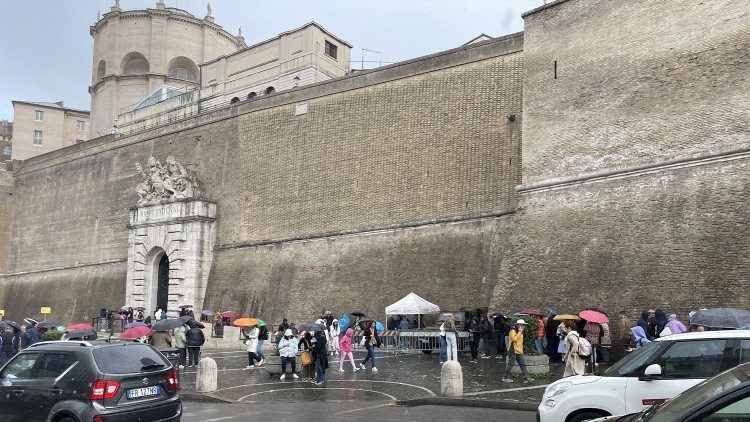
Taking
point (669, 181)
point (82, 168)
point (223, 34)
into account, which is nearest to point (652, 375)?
point (669, 181)

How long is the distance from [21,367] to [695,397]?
26.2 feet

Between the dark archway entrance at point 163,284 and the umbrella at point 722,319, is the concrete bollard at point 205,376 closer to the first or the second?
the umbrella at point 722,319

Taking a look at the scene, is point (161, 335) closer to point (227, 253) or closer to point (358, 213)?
point (358, 213)

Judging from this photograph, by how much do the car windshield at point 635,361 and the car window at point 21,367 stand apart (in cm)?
680

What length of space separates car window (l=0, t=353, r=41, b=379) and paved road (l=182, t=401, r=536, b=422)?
294cm

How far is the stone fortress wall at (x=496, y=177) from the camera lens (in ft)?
57.7

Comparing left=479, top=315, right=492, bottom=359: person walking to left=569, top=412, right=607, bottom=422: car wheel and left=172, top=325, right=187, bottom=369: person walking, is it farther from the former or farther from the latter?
left=569, top=412, right=607, bottom=422: car wheel

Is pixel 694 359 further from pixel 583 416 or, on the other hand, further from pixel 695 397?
pixel 695 397

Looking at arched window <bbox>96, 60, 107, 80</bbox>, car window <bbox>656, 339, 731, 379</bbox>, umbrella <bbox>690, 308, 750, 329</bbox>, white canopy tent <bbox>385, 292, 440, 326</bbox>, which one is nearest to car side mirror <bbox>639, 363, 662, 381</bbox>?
car window <bbox>656, 339, 731, 379</bbox>

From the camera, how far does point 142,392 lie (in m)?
8.96

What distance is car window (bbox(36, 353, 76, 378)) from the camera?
8.92m

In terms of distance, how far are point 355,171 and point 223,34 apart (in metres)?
32.4

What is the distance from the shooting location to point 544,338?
17828 millimetres

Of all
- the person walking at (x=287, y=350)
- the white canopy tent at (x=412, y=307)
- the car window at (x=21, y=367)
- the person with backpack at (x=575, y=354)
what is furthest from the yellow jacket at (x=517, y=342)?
the car window at (x=21, y=367)
